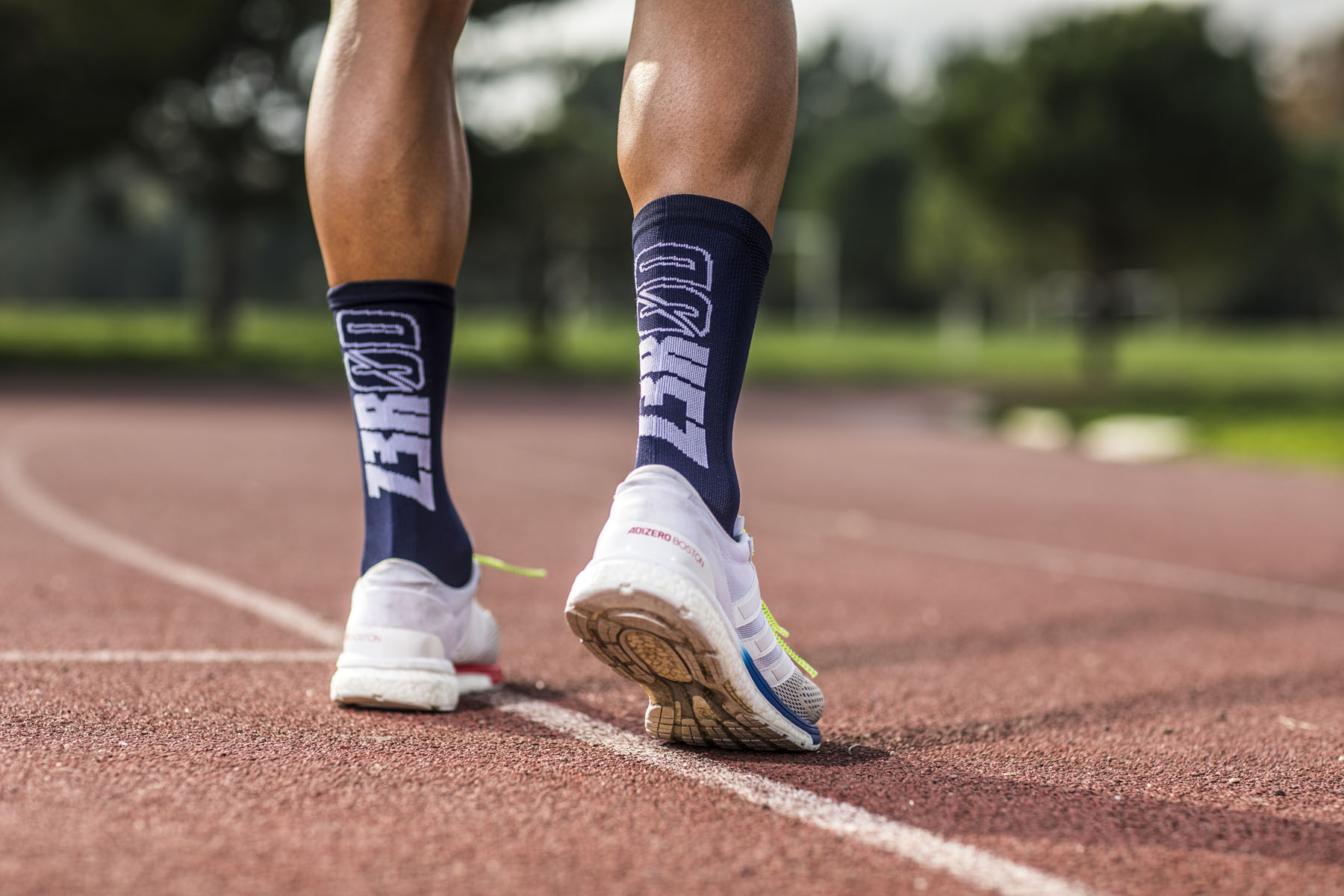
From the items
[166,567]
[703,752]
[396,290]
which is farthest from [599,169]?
[703,752]

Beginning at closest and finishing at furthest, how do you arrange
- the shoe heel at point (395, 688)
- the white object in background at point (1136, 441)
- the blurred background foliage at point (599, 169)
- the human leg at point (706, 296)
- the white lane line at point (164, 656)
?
the human leg at point (706, 296) → the shoe heel at point (395, 688) → the white lane line at point (164, 656) → the white object in background at point (1136, 441) → the blurred background foliage at point (599, 169)

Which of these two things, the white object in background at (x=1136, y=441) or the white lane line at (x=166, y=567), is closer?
the white lane line at (x=166, y=567)

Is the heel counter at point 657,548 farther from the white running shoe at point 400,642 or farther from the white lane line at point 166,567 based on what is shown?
the white lane line at point 166,567

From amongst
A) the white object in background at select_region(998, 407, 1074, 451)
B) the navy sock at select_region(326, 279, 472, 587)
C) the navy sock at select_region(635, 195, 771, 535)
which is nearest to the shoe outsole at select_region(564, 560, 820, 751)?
the navy sock at select_region(635, 195, 771, 535)

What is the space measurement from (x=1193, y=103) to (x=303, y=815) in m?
22.5

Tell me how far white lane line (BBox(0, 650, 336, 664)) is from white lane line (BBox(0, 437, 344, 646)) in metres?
0.14

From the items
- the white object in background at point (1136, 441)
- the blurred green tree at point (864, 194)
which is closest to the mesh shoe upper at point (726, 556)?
the white object in background at point (1136, 441)

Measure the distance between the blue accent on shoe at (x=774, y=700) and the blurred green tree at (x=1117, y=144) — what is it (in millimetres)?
20861

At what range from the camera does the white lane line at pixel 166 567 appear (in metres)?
2.63

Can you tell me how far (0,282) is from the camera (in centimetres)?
3794

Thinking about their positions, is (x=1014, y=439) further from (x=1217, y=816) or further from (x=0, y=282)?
(x=0, y=282)

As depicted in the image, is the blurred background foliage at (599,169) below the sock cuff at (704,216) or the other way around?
the other way around

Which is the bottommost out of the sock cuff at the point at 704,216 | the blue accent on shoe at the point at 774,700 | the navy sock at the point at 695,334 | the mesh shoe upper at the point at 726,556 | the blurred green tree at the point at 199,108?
the blue accent on shoe at the point at 774,700

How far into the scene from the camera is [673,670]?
5.14 ft
